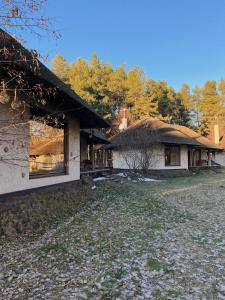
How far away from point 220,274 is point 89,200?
20.2 feet

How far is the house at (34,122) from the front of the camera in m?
4.36

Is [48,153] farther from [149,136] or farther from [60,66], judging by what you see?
[60,66]

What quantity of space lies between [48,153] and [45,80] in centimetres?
333

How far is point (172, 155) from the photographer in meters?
22.3

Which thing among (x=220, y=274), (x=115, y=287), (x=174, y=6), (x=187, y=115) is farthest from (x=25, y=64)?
(x=187, y=115)

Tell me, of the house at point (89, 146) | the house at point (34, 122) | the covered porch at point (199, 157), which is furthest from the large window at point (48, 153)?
the covered porch at point (199, 157)

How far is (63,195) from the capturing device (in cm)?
838

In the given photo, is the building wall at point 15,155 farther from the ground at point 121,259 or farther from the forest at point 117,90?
the forest at point 117,90

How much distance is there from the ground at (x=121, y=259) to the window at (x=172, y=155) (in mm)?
14326

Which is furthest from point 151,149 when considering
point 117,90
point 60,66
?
point 60,66

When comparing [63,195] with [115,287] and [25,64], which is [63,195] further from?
[115,287]

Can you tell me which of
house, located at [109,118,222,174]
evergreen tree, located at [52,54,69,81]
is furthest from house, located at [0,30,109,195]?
evergreen tree, located at [52,54,69,81]

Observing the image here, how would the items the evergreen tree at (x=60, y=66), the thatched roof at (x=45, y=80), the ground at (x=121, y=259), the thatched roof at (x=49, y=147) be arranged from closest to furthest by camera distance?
the ground at (x=121, y=259) < the thatched roof at (x=45, y=80) < the thatched roof at (x=49, y=147) < the evergreen tree at (x=60, y=66)

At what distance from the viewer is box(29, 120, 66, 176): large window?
675 cm
